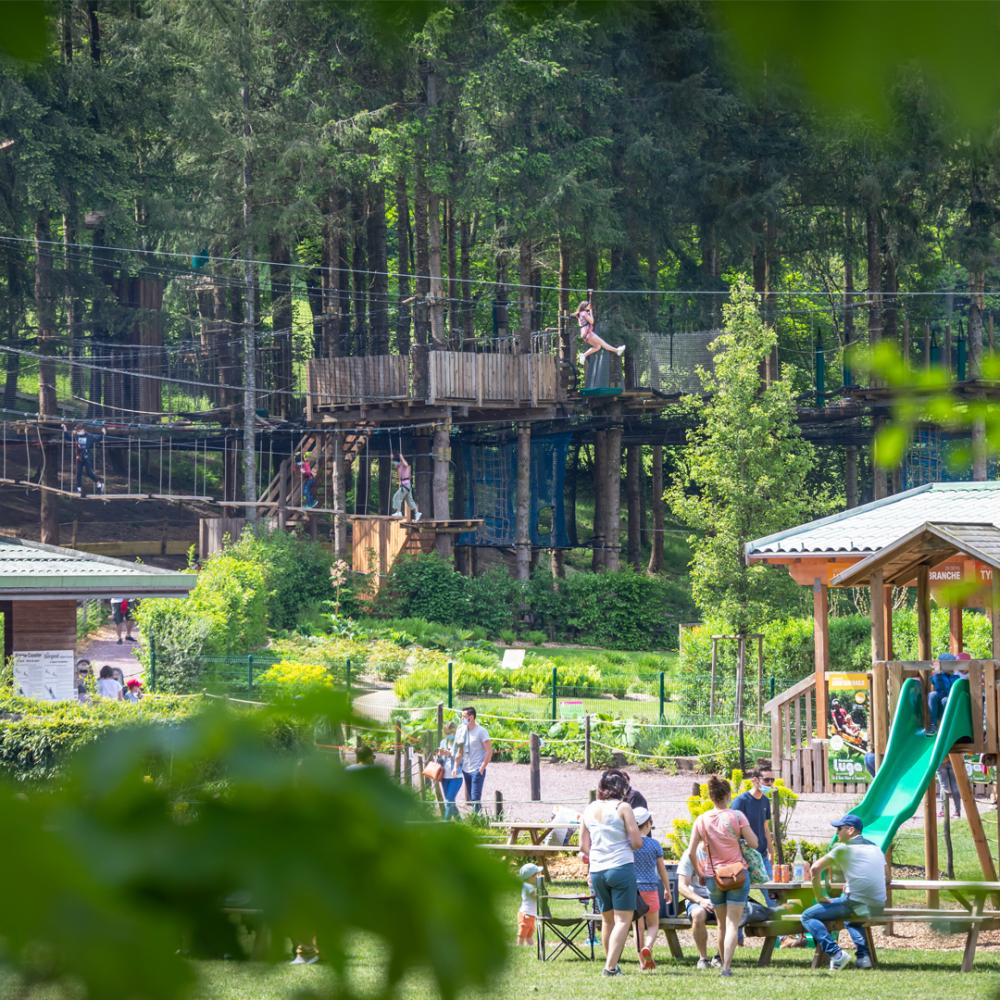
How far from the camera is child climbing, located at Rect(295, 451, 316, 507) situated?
36.7 metres

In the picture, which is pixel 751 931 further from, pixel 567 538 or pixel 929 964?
pixel 567 538

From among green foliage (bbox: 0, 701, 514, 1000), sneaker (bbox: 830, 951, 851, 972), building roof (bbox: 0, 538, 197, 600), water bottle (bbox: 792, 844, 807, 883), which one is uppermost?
building roof (bbox: 0, 538, 197, 600)

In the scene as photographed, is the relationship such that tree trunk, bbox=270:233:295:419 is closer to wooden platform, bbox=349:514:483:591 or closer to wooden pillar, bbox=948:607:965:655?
wooden platform, bbox=349:514:483:591

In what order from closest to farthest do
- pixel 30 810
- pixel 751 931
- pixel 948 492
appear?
pixel 30 810, pixel 751 931, pixel 948 492

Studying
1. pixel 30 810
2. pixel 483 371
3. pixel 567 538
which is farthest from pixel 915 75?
pixel 567 538

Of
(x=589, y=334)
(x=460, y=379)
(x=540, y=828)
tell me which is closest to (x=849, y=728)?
(x=540, y=828)

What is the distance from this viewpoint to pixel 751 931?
9953mm

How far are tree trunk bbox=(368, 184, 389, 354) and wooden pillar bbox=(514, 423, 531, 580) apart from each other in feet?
15.9

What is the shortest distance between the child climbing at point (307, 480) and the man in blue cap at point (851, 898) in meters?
27.5

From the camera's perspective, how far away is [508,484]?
39.0 meters

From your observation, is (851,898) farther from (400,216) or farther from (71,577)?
(400,216)

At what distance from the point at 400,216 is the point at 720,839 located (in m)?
30.7

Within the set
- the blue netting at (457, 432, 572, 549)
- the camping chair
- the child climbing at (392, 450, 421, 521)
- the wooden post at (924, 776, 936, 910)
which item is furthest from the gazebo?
the blue netting at (457, 432, 572, 549)

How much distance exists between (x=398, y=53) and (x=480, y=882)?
2.29 feet
